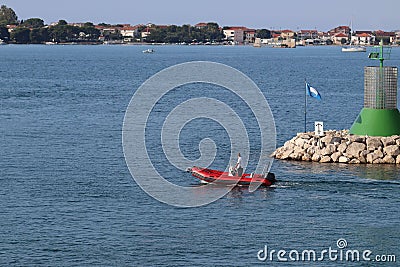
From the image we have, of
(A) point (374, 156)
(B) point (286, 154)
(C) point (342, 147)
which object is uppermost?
(C) point (342, 147)

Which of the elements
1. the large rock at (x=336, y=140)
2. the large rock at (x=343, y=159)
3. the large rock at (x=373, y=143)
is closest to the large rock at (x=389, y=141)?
the large rock at (x=373, y=143)

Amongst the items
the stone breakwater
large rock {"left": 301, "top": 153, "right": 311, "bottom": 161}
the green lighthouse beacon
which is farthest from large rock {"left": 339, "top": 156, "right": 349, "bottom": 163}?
the green lighthouse beacon

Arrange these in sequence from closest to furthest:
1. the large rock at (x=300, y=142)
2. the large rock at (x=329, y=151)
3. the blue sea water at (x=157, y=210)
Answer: the blue sea water at (x=157, y=210) → the large rock at (x=329, y=151) → the large rock at (x=300, y=142)

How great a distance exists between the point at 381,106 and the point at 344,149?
11.4 feet

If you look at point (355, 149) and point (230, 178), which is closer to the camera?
point (230, 178)

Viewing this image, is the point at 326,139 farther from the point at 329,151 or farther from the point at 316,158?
the point at 316,158

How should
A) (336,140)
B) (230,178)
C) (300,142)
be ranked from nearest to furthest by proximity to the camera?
(230,178) < (336,140) < (300,142)

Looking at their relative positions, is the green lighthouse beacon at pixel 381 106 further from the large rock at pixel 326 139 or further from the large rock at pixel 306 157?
the large rock at pixel 306 157

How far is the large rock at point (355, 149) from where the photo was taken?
56.9m

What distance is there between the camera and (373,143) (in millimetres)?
56969

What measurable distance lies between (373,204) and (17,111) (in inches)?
2095

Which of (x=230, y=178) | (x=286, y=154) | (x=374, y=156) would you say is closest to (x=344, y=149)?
(x=374, y=156)

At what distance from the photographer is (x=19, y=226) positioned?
42.4m

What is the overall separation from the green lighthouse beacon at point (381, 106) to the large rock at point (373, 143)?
76 cm
